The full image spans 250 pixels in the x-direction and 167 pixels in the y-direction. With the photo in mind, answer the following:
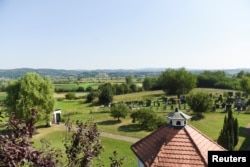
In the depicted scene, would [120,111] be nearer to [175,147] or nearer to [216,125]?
[216,125]

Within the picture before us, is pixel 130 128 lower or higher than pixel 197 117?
lower

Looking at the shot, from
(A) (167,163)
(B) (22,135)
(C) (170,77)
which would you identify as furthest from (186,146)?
(C) (170,77)

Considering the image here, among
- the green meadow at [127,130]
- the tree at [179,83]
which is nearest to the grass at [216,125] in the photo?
the green meadow at [127,130]

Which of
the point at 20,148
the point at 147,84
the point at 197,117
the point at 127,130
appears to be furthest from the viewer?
the point at 147,84

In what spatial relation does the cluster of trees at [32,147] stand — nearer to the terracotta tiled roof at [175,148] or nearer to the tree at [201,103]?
the terracotta tiled roof at [175,148]

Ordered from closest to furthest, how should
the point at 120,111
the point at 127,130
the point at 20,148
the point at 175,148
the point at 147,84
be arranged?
1. the point at 20,148
2. the point at 175,148
3. the point at 127,130
4. the point at 120,111
5. the point at 147,84

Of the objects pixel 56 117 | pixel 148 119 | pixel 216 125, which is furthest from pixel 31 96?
pixel 216 125

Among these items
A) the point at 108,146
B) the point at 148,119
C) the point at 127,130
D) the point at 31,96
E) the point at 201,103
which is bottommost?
the point at 108,146
